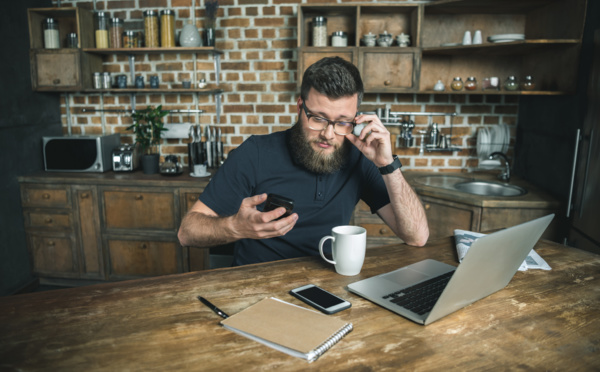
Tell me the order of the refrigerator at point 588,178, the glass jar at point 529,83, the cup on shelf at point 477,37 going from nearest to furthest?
the refrigerator at point 588,178 < the glass jar at point 529,83 < the cup on shelf at point 477,37

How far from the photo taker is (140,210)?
9.68 ft

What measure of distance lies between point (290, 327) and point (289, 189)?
2.61ft

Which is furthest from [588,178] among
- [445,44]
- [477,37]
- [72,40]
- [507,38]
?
[72,40]

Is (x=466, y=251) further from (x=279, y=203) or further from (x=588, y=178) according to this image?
(x=588, y=178)

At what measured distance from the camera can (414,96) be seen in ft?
10.5

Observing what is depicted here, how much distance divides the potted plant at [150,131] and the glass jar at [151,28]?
47cm

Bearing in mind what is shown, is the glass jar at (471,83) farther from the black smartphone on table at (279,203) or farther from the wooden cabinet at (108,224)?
the black smartphone on table at (279,203)

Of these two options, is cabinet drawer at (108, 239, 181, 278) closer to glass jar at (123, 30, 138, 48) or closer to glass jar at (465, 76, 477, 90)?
glass jar at (123, 30, 138, 48)

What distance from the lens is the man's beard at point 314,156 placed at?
158cm

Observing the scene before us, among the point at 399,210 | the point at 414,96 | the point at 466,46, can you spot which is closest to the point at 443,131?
the point at 414,96

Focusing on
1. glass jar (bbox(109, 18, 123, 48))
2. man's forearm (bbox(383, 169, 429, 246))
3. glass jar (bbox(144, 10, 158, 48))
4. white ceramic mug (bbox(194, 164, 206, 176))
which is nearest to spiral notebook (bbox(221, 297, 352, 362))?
man's forearm (bbox(383, 169, 429, 246))

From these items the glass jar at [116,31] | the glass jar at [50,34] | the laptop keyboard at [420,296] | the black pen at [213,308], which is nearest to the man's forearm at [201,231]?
the black pen at [213,308]

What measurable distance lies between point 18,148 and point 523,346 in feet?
10.9

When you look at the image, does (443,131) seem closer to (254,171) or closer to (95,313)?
(254,171)
